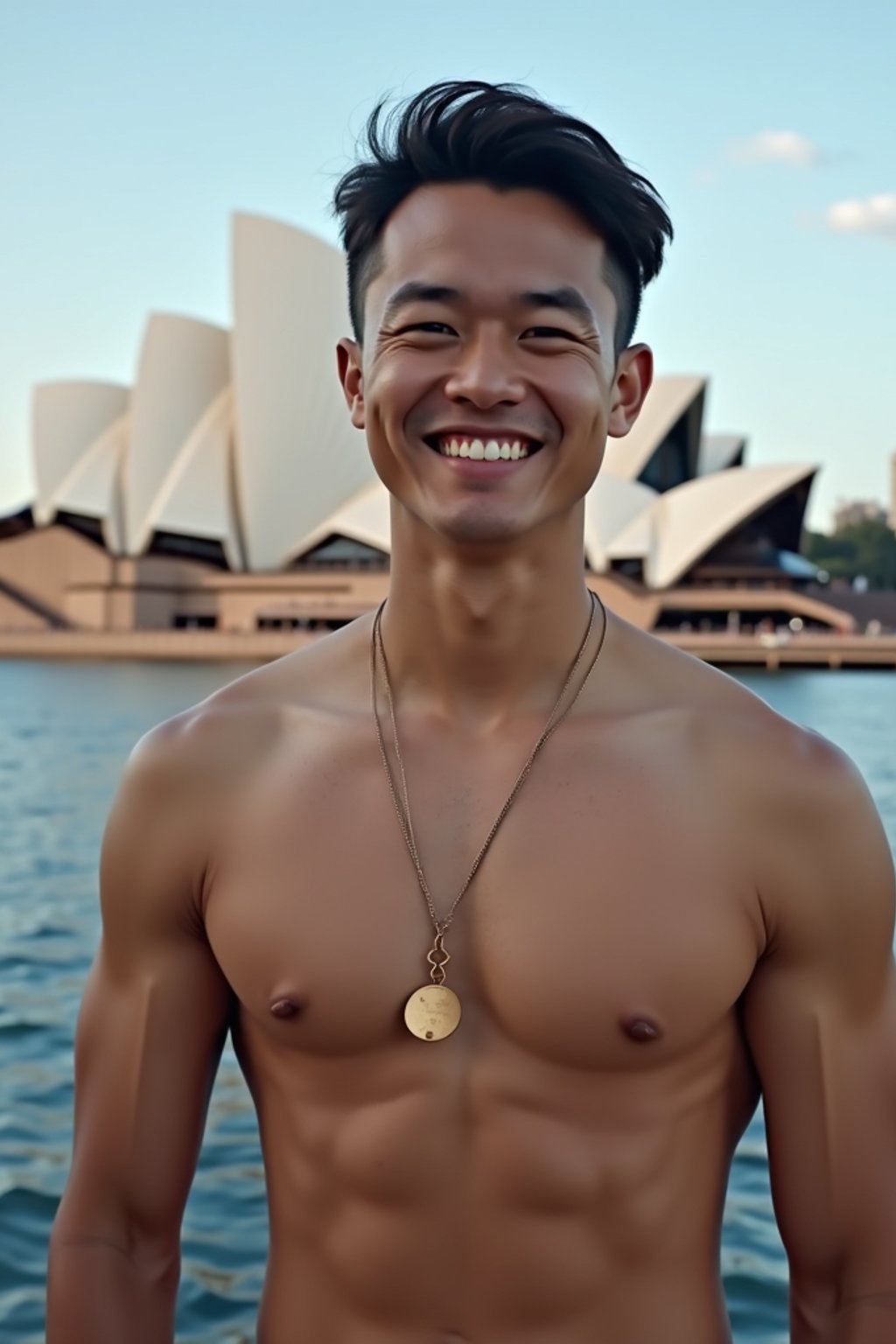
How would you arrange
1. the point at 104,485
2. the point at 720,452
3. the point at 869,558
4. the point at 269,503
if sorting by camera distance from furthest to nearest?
the point at 869,558 → the point at 720,452 → the point at 104,485 → the point at 269,503

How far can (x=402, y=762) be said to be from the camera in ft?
4.18

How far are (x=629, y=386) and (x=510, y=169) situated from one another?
0.22 metres

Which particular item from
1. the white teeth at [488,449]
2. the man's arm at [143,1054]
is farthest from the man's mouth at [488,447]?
the man's arm at [143,1054]

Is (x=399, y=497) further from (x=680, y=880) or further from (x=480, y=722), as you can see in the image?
(x=680, y=880)

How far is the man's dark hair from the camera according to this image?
1.18 meters

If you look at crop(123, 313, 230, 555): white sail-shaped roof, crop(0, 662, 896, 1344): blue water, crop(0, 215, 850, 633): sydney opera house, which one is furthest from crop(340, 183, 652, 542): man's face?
crop(123, 313, 230, 555): white sail-shaped roof

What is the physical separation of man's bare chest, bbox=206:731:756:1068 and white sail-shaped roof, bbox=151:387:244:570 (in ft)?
122

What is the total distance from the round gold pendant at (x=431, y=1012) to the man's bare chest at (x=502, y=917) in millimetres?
11

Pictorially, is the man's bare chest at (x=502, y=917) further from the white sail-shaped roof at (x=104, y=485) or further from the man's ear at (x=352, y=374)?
the white sail-shaped roof at (x=104, y=485)

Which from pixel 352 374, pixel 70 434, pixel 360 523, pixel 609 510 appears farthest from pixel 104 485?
pixel 352 374

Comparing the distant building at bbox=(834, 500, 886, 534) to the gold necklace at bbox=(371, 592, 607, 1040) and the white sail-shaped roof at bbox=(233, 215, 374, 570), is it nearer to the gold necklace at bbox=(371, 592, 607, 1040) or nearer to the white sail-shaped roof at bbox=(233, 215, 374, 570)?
the white sail-shaped roof at bbox=(233, 215, 374, 570)

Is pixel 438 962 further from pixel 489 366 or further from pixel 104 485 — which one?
pixel 104 485

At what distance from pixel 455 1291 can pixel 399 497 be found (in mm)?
633

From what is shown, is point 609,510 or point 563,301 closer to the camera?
point 563,301
